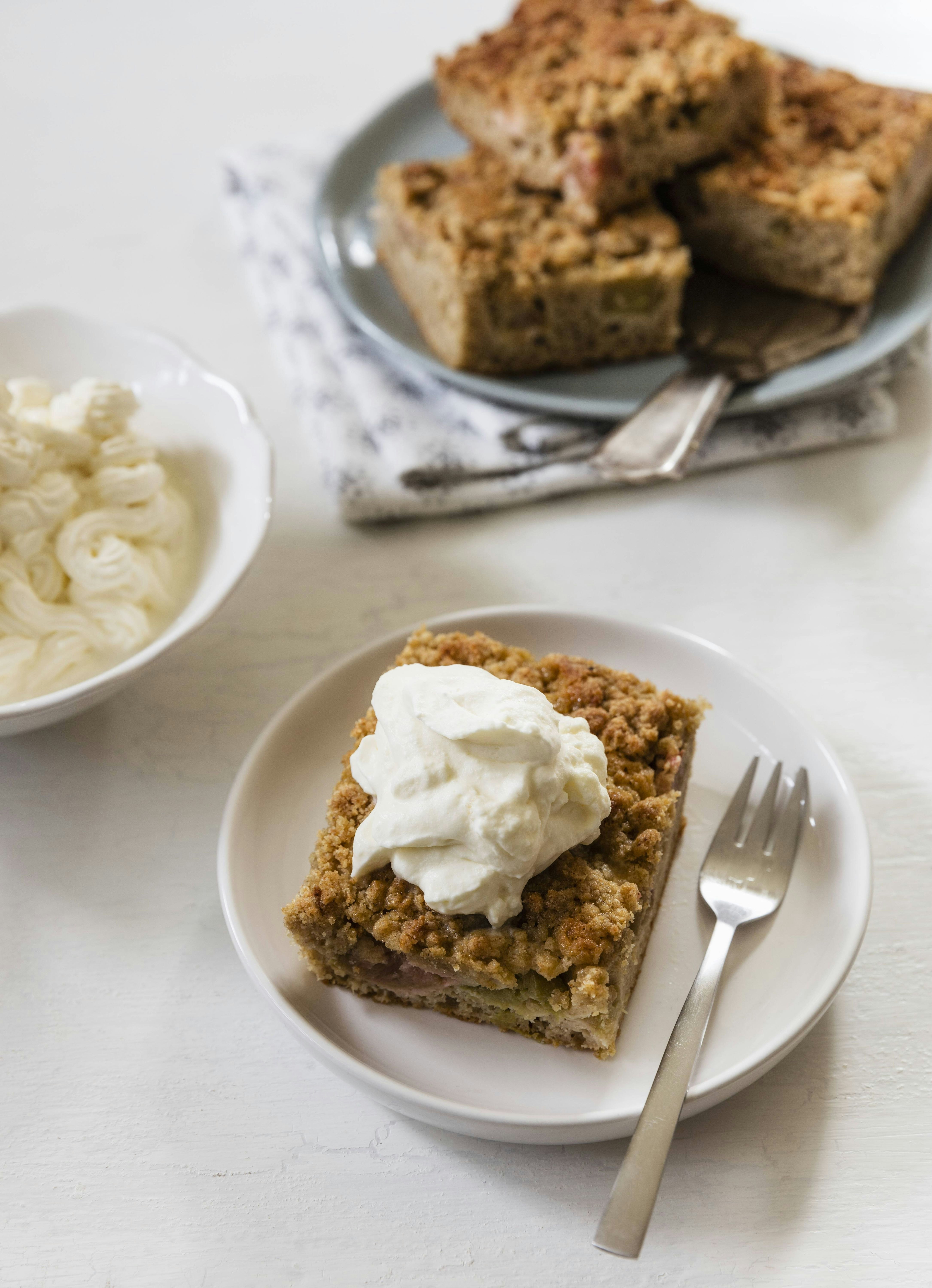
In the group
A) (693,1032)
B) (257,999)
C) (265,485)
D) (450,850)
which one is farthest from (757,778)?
(265,485)

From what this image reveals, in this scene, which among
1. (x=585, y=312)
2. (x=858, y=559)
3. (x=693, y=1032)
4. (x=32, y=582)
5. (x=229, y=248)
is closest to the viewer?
(x=693, y=1032)

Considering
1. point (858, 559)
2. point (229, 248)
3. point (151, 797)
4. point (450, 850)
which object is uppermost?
point (229, 248)

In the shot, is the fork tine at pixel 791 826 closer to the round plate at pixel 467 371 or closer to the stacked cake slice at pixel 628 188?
the round plate at pixel 467 371

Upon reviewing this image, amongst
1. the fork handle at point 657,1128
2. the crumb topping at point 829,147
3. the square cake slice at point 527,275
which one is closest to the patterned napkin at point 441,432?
the square cake slice at point 527,275

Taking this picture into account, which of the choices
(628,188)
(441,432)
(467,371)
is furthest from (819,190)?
(441,432)

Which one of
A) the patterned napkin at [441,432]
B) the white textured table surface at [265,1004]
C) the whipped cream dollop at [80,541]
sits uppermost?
the whipped cream dollop at [80,541]

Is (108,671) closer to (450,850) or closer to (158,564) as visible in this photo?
(158,564)

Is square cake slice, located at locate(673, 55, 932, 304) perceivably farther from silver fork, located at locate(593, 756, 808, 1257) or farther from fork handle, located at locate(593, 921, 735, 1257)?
fork handle, located at locate(593, 921, 735, 1257)

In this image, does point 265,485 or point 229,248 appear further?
point 229,248
